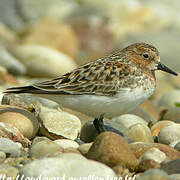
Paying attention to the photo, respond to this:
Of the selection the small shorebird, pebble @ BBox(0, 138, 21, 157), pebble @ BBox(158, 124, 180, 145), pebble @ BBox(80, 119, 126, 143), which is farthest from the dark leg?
pebble @ BBox(0, 138, 21, 157)

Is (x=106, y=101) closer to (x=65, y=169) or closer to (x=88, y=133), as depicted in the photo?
(x=88, y=133)

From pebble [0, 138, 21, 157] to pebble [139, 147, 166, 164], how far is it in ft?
4.75

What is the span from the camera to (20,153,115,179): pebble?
14.5 ft

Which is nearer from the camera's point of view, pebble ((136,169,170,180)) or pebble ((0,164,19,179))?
pebble ((136,169,170,180))

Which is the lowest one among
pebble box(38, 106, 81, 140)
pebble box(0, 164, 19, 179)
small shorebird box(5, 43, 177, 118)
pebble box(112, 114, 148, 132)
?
pebble box(112, 114, 148, 132)

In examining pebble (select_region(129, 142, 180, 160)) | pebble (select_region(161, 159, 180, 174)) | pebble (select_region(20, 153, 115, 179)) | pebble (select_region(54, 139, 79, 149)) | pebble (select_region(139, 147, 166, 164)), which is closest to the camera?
pebble (select_region(20, 153, 115, 179))

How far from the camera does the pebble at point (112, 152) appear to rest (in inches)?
200

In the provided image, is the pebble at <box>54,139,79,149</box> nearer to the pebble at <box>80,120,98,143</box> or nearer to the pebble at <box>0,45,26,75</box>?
the pebble at <box>80,120,98,143</box>

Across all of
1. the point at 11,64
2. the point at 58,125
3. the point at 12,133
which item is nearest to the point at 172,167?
the point at 58,125

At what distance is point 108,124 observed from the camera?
7207mm

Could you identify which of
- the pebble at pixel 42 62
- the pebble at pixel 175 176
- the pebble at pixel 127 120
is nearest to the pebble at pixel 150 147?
the pebble at pixel 175 176

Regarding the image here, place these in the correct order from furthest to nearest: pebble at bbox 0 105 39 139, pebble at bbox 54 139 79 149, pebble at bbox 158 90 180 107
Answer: pebble at bbox 158 90 180 107 < pebble at bbox 0 105 39 139 < pebble at bbox 54 139 79 149

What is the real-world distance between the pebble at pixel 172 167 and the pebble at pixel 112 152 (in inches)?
13.7

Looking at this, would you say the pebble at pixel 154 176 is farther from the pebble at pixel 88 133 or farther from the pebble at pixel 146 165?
the pebble at pixel 88 133
